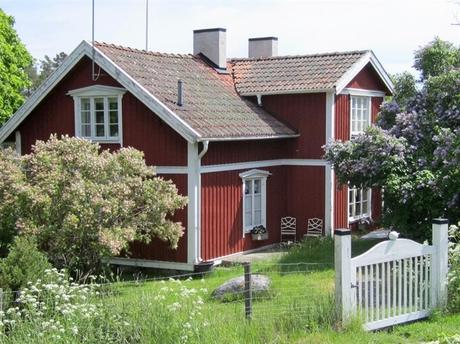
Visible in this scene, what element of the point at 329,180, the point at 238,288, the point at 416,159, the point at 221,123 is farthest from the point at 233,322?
the point at 329,180

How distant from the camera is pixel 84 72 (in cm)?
1925

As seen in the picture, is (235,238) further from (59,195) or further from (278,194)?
(59,195)

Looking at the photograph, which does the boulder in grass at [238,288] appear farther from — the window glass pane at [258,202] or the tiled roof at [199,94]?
the window glass pane at [258,202]

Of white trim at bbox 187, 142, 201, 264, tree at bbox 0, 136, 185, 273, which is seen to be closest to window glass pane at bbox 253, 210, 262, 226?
white trim at bbox 187, 142, 201, 264

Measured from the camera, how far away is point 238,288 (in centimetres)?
1266

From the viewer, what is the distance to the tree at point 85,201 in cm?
1524

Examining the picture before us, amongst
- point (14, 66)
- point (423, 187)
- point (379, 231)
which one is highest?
point (14, 66)

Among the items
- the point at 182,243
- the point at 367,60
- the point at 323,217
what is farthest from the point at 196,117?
the point at 367,60

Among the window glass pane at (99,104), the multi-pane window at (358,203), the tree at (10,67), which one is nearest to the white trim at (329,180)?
the multi-pane window at (358,203)

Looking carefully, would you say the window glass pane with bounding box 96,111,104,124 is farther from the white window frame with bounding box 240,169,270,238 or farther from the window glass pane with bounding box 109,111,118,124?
the white window frame with bounding box 240,169,270,238

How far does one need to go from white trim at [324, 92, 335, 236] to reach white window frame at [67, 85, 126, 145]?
19.5 ft

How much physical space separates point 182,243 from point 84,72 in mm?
5412

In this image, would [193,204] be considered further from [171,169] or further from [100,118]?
[100,118]

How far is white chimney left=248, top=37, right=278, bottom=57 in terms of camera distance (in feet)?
84.3
